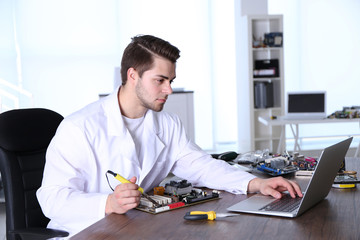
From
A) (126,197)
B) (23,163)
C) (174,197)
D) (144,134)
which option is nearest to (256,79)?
(144,134)

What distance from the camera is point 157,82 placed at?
1.82 metres

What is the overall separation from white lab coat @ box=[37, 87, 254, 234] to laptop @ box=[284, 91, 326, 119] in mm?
3053

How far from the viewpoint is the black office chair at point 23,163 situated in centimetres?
190

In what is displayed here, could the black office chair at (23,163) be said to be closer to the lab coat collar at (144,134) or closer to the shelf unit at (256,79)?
the lab coat collar at (144,134)

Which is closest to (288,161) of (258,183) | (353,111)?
(258,183)

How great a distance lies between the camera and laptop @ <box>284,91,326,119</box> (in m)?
4.83

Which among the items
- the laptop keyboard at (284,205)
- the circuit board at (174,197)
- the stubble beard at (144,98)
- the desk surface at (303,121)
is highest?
the stubble beard at (144,98)

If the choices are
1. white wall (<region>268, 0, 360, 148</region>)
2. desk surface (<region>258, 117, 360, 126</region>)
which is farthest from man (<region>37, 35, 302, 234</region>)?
white wall (<region>268, 0, 360, 148</region>)

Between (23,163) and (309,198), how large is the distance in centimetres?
119

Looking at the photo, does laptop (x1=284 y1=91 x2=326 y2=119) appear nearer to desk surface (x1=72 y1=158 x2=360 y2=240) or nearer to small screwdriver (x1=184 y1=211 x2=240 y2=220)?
desk surface (x1=72 y1=158 x2=360 y2=240)

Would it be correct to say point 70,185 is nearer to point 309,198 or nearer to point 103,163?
point 103,163

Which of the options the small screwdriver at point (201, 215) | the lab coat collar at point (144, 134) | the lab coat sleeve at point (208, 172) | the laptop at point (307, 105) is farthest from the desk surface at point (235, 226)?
the laptop at point (307, 105)

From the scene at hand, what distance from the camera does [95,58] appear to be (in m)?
6.93

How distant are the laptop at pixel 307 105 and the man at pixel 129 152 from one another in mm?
3077
